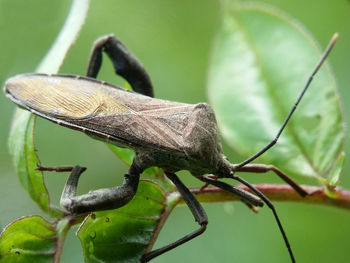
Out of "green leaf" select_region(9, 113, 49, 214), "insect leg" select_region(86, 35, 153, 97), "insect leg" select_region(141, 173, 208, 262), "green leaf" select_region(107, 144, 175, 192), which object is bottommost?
"insect leg" select_region(141, 173, 208, 262)

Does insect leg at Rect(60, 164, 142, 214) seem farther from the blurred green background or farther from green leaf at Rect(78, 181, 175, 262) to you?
the blurred green background

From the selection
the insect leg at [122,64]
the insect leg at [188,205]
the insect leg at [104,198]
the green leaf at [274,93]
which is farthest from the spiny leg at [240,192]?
the insect leg at [122,64]

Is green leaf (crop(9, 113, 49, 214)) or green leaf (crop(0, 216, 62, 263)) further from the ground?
green leaf (crop(9, 113, 49, 214))

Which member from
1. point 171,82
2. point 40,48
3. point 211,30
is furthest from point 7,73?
point 211,30

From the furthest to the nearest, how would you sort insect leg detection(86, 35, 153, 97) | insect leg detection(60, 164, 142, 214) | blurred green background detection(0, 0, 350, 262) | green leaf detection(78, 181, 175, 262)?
blurred green background detection(0, 0, 350, 262)
insect leg detection(86, 35, 153, 97)
insect leg detection(60, 164, 142, 214)
green leaf detection(78, 181, 175, 262)

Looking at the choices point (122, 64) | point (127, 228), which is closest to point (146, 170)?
point (127, 228)

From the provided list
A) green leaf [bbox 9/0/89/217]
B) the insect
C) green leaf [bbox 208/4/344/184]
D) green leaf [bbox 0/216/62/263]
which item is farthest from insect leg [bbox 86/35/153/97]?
green leaf [bbox 0/216/62/263]
